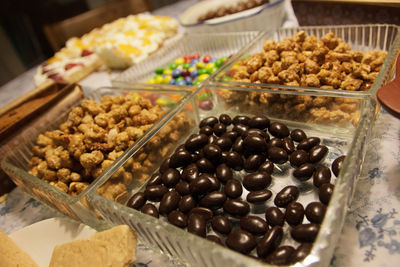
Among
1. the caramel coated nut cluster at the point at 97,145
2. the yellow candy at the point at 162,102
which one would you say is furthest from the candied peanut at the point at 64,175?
the yellow candy at the point at 162,102

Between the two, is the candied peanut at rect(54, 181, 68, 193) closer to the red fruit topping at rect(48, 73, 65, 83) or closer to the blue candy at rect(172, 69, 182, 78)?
the blue candy at rect(172, 69, 182, 78)

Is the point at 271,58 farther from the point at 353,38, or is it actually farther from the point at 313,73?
the point at 353,38

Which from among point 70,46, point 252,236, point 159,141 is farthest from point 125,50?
point 252,236

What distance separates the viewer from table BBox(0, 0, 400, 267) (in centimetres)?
61

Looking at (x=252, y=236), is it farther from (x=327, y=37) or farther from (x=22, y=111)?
(x=22, y=111)

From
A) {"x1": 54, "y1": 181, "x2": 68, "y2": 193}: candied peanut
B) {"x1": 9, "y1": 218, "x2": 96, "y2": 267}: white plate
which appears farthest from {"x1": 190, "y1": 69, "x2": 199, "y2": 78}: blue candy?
{"x1": 9, "y1": 218, "x2": 96, "y2": 267}: white plate

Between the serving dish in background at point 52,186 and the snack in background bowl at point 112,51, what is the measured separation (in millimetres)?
538

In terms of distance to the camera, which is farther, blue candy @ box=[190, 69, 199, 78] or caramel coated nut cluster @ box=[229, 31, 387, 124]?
blue candy @ box=[190, 69, 199, 78]

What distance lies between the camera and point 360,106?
82cm

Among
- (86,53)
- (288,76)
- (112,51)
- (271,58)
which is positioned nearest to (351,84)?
(288,76)

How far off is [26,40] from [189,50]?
260 cm

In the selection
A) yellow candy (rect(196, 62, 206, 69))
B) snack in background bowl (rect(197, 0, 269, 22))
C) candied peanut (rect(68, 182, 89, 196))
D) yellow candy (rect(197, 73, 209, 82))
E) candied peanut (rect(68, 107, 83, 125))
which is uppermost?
snack in background bowl (rect(197, 0, 269, 22))

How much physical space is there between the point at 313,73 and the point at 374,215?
50 cm

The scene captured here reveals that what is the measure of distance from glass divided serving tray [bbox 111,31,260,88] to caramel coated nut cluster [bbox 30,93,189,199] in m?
0.51
